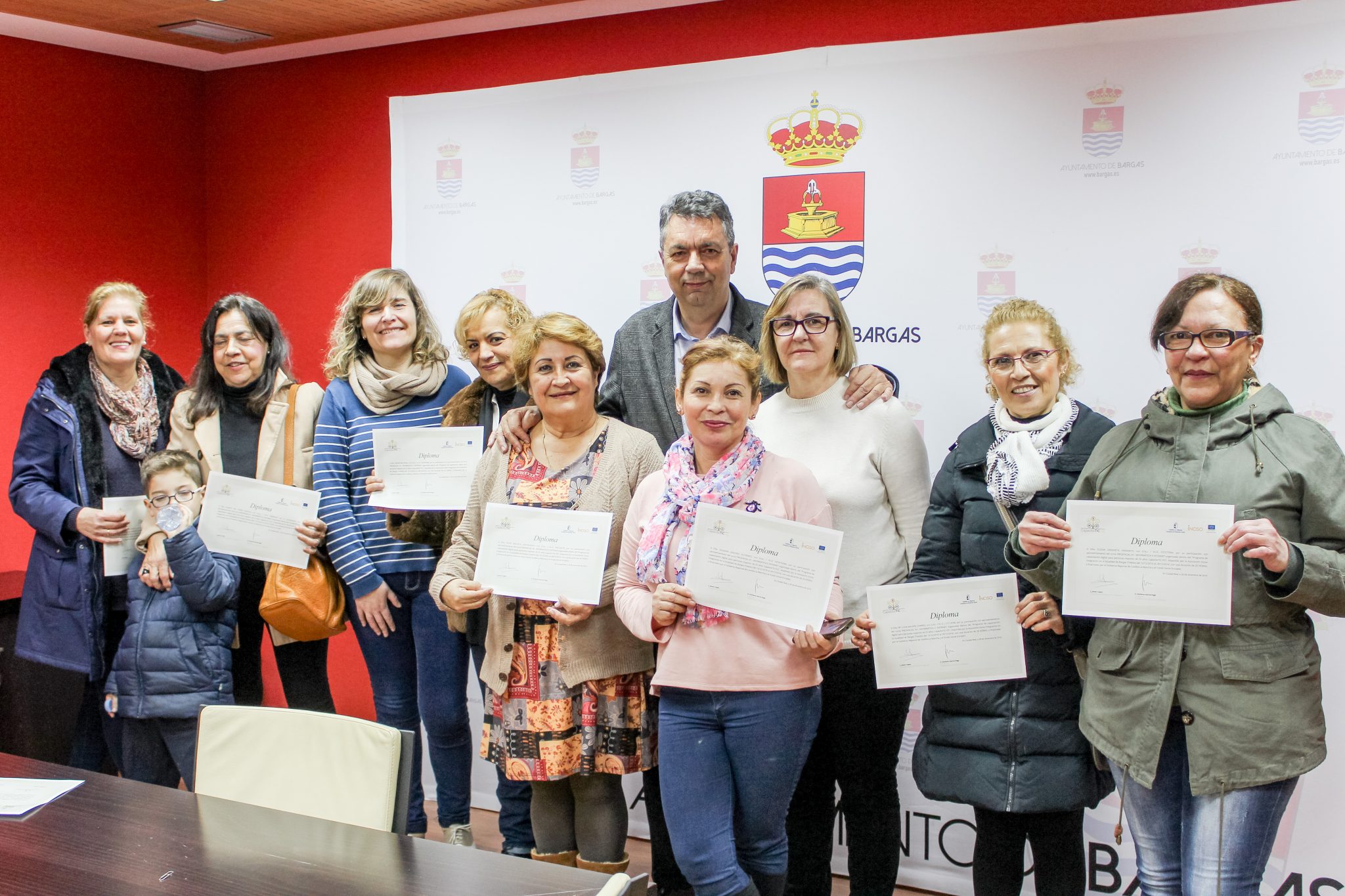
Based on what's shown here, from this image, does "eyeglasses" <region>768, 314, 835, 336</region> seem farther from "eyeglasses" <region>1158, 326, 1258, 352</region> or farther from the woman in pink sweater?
"eyeglasses" <region>1158, 326, 1258, 352</region>

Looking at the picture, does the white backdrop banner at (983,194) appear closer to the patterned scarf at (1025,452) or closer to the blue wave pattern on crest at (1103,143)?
the blue wave pattern on crest at (1103,143)

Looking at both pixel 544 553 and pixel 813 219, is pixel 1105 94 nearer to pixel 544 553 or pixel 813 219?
pixel 813 219

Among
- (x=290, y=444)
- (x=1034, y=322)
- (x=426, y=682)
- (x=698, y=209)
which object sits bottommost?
(x=426, y=682)

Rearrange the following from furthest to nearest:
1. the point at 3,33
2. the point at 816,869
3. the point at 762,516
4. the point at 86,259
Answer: the point at 86,259 → the point at 3,33 → the point at 816,869 → the point at 762,516

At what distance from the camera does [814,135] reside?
12.1 feet

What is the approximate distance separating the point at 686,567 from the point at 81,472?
2.25 metres

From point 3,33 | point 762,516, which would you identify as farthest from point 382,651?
point 3,33

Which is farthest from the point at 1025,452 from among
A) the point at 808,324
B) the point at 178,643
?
the point at 178,643

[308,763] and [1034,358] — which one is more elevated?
[1034,358]

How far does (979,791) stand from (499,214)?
282cm

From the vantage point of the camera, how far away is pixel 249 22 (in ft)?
14.8

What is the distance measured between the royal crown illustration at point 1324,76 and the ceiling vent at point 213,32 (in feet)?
12.8

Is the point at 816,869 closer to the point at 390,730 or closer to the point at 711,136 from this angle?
the point at 390,730

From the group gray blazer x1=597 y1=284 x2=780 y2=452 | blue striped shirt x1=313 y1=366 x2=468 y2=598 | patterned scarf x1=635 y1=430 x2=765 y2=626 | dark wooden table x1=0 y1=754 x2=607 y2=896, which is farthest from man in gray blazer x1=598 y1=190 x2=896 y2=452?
dark wooden table x1=0 y1=754 x2=607 y2=896
